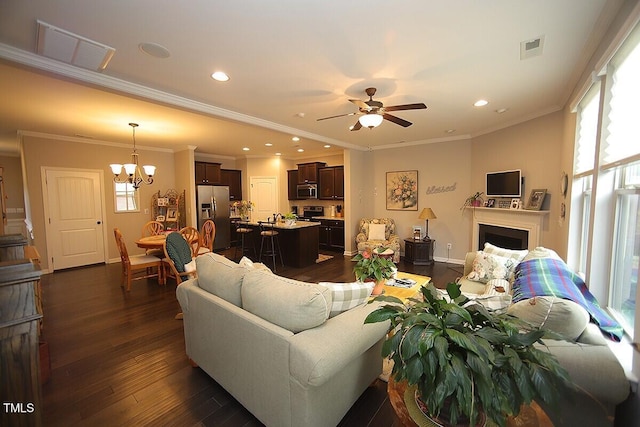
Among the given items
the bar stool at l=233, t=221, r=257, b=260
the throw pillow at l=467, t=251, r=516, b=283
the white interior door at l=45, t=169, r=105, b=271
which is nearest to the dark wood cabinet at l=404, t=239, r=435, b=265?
the throw pillow at l=467, t=251, r=516, b=283

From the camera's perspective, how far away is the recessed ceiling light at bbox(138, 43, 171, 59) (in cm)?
214

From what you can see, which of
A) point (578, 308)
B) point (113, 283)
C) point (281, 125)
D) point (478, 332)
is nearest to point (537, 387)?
point (478, 332)

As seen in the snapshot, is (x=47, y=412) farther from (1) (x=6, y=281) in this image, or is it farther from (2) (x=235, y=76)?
(2) (x=235, y=76)

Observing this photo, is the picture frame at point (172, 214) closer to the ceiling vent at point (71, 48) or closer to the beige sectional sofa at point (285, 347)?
the ceiling vent at point (71, 48)

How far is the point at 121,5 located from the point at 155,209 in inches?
229

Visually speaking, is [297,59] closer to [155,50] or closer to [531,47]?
[155,50]

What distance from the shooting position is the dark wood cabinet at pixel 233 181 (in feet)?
26.1

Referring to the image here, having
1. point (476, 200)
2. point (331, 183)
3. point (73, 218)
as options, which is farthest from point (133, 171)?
point (476, 200)

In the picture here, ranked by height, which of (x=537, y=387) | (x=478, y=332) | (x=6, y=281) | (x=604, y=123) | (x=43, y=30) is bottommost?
(x=537, y=387)

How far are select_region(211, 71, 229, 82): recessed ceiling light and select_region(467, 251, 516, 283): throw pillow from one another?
11.6 feet

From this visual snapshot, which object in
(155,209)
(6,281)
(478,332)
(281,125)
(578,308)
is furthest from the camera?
(155,209)

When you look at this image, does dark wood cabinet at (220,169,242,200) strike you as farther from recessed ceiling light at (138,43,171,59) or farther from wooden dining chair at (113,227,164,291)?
recessed ceiling light at (138,43,171,59)

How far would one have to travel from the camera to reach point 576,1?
171 centimetres

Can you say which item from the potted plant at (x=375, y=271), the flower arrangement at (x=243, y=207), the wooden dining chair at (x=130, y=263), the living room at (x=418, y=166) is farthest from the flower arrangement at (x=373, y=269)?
the flower arrangement at (x=243, y=207)
